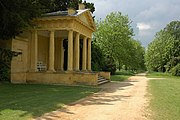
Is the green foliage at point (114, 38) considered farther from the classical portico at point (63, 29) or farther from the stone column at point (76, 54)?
the stone column at point (76, 54)

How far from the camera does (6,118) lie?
9.96 metres

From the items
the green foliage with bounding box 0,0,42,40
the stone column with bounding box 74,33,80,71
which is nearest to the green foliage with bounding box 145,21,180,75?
the stone column with bounding box 74,33,80,71

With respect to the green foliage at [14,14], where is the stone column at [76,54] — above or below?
below

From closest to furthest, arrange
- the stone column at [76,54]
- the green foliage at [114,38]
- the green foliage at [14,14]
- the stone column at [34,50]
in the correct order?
the green foliage at [14,14] → the stone column at [34,50] → the stone column at [76,54] → the green foliage at [114,38]

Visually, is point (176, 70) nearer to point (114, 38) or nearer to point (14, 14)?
point (114, 38)

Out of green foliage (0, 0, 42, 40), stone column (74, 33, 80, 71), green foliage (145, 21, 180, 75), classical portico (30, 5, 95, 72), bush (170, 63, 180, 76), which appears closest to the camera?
green foliage (0, 0, 42, 40)

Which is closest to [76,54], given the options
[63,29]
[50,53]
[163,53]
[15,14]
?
[50,53]

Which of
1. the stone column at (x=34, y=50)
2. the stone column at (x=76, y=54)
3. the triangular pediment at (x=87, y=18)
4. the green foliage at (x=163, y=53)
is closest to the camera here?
the stone column at (x=34, y=50)

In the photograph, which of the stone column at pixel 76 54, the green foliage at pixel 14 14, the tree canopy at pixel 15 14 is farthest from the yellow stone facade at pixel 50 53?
the green foliage at pixel 14 14

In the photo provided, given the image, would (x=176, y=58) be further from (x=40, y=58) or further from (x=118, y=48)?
(x=40, y=58)

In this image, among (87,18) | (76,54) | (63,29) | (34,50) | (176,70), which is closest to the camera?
(63,29)

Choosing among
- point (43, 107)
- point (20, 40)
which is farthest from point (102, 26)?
point (43, 107)

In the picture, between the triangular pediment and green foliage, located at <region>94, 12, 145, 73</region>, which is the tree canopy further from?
green foliage, located at <region>94, 12, 145, 73</region>

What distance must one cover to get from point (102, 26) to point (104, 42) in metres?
3.63
